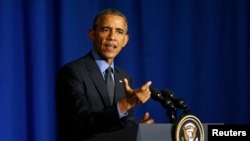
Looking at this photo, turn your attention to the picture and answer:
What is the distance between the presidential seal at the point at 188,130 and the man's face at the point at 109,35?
1.66 ft

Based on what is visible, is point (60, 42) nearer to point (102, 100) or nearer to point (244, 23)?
point (102, 100)

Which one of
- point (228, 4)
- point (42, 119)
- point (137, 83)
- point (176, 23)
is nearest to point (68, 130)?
point (42, 119)

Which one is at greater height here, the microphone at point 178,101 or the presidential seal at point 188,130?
the microphone at point 178,101

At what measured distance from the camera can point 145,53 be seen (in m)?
2.74

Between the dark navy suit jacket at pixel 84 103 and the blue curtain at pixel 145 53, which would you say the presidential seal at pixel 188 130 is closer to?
the dark navy suit jacket at pixel 84 103

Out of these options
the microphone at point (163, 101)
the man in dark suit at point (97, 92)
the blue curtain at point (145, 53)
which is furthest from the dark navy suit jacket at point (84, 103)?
the blue curtain at point (145, 53)

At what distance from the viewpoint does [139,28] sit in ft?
9.02

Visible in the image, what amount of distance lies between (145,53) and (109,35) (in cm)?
118

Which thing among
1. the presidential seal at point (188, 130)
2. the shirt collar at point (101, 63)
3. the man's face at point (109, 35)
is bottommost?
the presidential seal at point (188, 130)

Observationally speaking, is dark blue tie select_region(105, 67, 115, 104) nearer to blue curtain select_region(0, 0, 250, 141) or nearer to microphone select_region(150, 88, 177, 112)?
microphone select_region(150, 88, 177, 112)

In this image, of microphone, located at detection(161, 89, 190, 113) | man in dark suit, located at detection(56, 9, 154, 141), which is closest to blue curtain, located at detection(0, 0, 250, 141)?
man in dark suit, located at detection(56, 9, 154, 141)

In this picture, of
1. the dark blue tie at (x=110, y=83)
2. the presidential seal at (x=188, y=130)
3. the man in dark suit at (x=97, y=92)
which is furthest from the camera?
the dark blue tie at (x=110, y=83)

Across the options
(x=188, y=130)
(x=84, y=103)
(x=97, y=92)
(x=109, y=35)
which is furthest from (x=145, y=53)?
(x=188, y=130)

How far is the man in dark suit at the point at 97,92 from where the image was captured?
126cm
